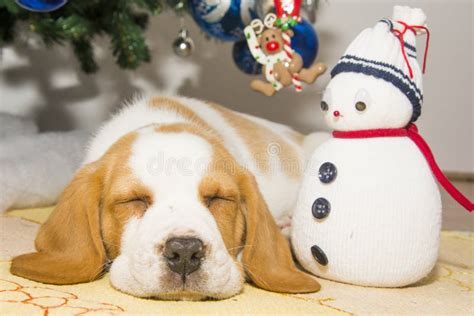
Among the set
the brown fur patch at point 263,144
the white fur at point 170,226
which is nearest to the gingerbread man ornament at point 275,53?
the brown fur patch at point 263,144

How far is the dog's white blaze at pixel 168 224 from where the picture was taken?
1766 mm

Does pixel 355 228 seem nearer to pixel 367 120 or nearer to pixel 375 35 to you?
pixel 367 120

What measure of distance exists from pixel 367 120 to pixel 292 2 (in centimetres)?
93

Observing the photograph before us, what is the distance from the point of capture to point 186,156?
2035 mm

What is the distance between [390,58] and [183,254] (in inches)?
33.8

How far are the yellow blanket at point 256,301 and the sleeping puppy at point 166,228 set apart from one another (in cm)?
4

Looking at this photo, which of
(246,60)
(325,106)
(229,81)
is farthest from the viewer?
(229,81)

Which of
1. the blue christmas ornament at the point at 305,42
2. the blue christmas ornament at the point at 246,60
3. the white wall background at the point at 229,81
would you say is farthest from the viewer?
the white wall background at the point at 229,81

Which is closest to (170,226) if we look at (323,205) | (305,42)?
(323,205)

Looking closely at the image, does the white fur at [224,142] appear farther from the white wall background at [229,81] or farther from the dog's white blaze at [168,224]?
the white wall background at [229,81]

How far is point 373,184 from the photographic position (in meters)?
1.98

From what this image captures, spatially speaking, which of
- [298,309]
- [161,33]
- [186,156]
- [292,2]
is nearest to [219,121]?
[292,2]

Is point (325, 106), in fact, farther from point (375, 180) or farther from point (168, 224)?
point (168, 224)

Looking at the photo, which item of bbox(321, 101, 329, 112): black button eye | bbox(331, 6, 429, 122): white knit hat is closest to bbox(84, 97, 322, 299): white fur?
bbox(321, 101, 329, 112): black button eye
